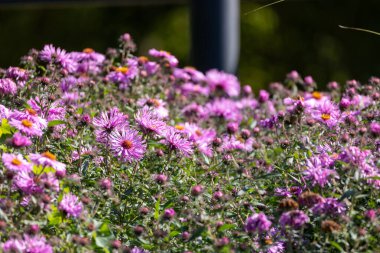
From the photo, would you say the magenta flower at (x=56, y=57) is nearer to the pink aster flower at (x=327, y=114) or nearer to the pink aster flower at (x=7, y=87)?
the pink aster flower at (x=7, y=87)

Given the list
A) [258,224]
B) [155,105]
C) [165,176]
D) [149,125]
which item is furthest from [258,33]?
[258,224]

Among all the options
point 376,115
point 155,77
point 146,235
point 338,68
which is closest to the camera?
point 146,235

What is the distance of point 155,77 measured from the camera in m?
4.12

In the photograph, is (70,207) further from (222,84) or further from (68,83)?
(222,84)

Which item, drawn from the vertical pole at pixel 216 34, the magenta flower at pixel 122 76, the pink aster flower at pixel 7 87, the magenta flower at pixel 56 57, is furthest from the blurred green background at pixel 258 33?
the pink aster flower at pixel 7 87

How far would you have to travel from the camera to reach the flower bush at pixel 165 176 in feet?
7.23

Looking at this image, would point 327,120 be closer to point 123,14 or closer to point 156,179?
point 156,179

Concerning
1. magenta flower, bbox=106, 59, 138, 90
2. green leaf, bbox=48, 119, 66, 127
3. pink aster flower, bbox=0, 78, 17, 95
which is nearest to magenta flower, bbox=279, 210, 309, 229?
green leaf, bbox=48, 119, 66, 127

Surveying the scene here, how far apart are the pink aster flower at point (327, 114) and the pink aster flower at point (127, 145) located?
0.70m

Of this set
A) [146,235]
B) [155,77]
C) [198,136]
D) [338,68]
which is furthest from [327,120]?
[338,68]

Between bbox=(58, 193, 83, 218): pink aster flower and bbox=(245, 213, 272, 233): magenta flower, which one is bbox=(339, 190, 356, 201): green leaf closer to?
bbox=(245, 213, 272, 233): magenta flower

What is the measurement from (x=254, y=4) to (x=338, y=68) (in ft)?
4.43

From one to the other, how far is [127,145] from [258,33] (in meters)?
7.24

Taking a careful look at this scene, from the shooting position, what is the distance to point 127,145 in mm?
2664
